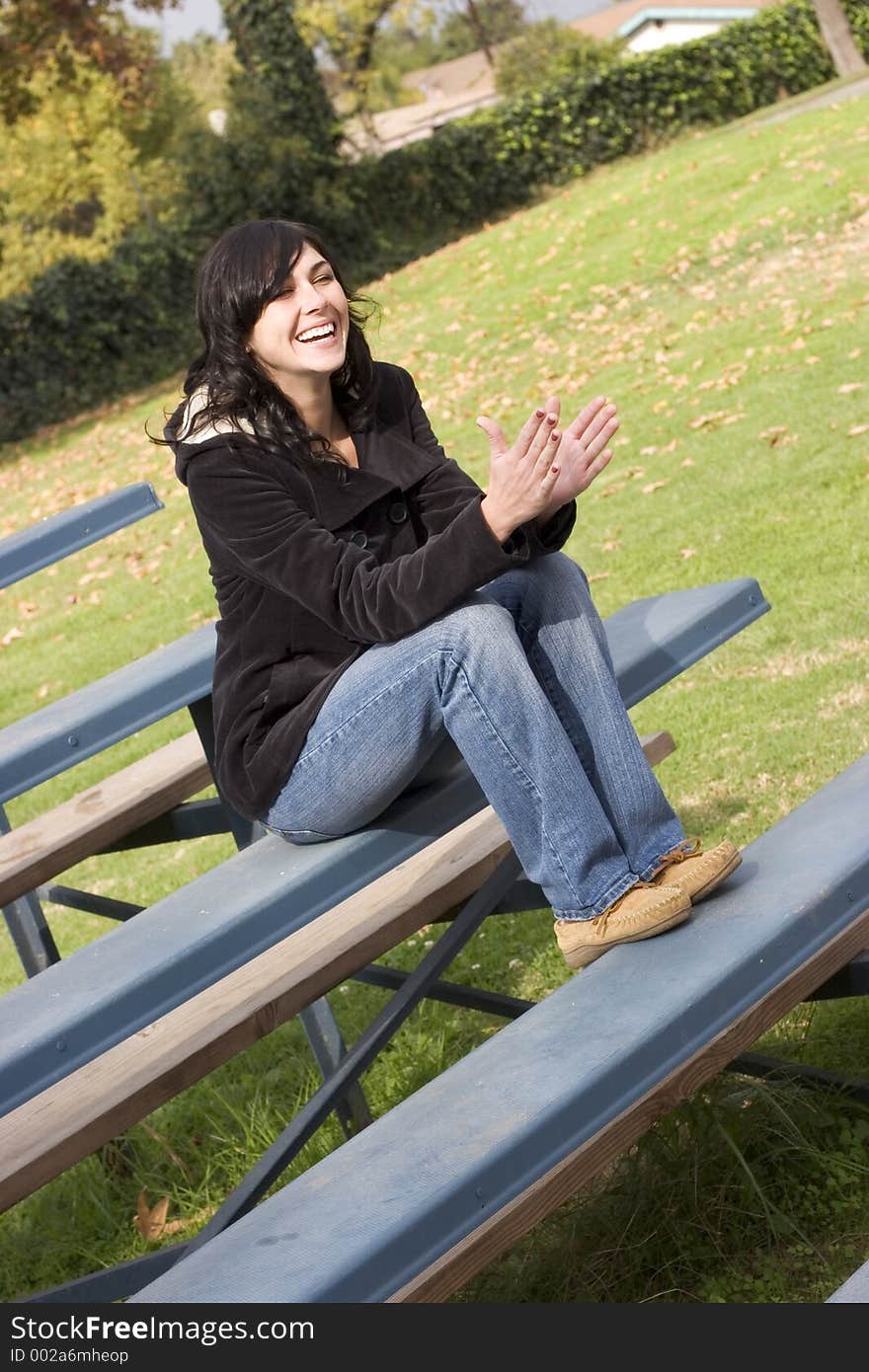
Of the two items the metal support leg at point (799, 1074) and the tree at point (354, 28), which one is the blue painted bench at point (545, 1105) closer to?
the metal support leg at point (799, 1074)

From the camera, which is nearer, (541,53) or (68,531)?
(68,531)

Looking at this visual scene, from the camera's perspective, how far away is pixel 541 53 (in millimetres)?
39562

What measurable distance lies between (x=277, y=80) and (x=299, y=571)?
19973 mm

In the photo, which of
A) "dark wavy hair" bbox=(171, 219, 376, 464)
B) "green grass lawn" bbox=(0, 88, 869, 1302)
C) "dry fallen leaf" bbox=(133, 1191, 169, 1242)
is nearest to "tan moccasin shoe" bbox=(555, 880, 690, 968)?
"green grass lawn" bbox=(0, 88, 869, 1302)

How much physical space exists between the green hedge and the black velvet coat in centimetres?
1649

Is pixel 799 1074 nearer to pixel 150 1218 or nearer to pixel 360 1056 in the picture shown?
pixel 360 1056

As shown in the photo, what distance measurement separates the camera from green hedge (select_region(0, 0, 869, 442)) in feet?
64.4

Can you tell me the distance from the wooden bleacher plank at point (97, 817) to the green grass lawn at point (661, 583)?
75 cm

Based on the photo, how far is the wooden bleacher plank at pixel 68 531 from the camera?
427cm

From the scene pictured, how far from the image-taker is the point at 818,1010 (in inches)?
146

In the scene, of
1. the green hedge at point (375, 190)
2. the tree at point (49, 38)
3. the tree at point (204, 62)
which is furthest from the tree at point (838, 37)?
the tree at point (204, 62)

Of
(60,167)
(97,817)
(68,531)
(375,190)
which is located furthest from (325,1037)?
(60,167)

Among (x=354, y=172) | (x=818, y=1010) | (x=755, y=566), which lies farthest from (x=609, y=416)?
(x=354, y=172)

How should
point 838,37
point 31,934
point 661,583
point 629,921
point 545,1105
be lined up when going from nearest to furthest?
point 545,1105, point 629,921, point 31,934, point 661,583, point 838,37
